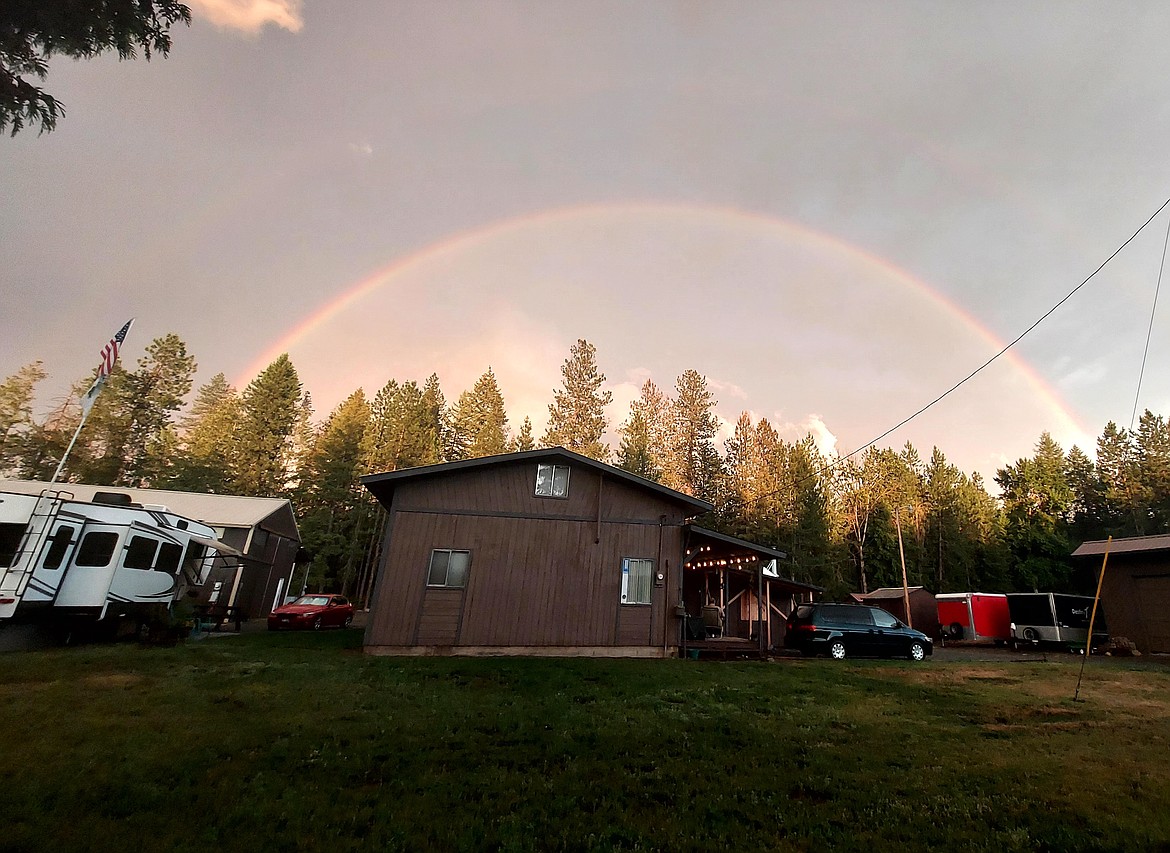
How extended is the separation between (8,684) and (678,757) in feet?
33.6

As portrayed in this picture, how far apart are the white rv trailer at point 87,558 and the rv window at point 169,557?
1 centimetres

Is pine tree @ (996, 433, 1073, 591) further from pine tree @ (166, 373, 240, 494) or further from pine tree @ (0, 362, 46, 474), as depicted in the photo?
A: pine tree @ (0, 362, 46, 474)

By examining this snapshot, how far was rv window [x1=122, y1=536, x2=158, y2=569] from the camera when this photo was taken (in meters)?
14.4

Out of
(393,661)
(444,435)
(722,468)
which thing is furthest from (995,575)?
(393,661)

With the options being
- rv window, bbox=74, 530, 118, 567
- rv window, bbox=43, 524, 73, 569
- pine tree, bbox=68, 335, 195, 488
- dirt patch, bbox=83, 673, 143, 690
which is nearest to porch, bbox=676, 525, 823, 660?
dirt patch, bbox=83, 673, 143, 690

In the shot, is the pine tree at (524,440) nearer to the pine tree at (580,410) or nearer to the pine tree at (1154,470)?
the pine tree at (580,410)

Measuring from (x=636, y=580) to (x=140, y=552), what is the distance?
43.9 feet

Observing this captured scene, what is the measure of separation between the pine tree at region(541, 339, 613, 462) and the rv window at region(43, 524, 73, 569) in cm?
2999

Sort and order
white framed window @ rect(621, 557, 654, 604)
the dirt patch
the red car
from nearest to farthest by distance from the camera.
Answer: the dirt patch → white framed window @ rect(621, 557, 654, 604) → the red car

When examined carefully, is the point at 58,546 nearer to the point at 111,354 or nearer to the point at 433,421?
the point at 111,354

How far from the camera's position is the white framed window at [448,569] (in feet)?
49.2

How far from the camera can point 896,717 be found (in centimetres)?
904

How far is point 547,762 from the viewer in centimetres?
640

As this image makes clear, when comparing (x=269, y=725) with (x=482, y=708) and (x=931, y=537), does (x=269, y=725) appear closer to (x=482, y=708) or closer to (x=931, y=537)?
(x=482, y=708)
